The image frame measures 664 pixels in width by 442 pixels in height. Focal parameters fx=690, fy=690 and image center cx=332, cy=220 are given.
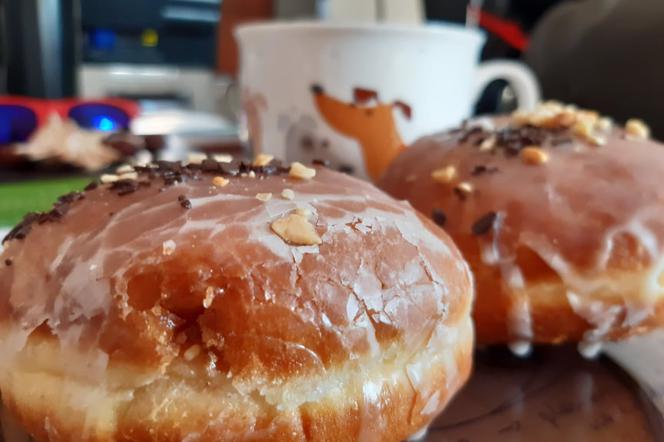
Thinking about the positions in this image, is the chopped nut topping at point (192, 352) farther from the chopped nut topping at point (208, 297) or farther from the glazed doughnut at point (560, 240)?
the glazed doughnut at point (560, 240)

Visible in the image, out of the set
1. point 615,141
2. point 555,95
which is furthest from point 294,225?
point 555,95

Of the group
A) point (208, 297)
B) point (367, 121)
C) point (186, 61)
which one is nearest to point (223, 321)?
point (208, 297)

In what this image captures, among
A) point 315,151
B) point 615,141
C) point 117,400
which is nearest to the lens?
point 117,400

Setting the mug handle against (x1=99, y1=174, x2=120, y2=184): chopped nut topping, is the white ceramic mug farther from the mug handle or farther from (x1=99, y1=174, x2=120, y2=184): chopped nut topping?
(x1=99, y1=174, x2=120, y2=184): chopped nut topping

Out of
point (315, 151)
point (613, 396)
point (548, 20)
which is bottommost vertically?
point (613, 396)

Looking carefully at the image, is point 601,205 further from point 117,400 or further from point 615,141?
point 117,400

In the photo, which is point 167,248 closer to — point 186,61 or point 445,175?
point 445,175

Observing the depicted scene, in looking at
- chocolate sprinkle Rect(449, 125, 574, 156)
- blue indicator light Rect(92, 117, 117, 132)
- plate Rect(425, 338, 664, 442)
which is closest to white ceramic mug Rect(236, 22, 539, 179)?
chocolate sprinkle Rect(449, 125, 574, 156)
